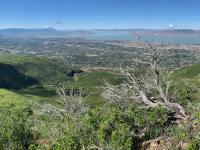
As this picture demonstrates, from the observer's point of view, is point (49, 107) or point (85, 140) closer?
point (85, 140)

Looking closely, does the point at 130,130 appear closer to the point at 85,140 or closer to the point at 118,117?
the point at 118,117

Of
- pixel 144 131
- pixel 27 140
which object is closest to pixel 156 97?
pixel 144 131

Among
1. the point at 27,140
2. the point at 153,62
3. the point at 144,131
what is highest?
the point at 153,62

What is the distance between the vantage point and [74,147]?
31469 mm

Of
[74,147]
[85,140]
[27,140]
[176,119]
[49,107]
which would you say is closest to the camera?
[74,147]

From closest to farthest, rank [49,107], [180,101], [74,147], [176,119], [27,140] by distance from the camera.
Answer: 1. [74,147]
2. [176,119]
3. [27,140]
4. [180,101]
5. [49,107]

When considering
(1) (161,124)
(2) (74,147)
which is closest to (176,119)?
(1) (161,124)

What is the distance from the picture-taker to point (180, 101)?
4331cm

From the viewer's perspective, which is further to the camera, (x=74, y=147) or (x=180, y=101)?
(x=180, y=101)

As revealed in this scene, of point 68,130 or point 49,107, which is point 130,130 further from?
point 49,107

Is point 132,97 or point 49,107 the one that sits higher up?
point 132,97

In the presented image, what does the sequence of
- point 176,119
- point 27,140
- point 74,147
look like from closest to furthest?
point 74,147 → point 176,119 → point 27,140

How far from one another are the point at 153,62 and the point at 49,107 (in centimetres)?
1492

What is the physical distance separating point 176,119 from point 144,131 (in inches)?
147
